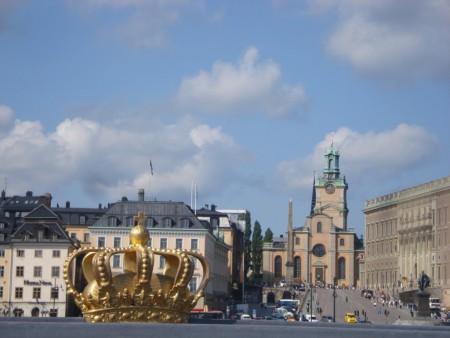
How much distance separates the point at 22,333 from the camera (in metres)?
30.6

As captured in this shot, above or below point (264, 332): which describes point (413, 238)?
above

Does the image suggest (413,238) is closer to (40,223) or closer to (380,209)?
(380,209)

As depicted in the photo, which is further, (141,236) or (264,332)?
(141,236)

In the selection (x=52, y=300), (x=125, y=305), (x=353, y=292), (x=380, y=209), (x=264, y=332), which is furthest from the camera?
(x=380, y=209)

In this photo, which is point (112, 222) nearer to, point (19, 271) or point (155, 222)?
point (155, 222)

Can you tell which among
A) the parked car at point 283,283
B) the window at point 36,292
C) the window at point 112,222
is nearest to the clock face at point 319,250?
the parked car at point 283,283

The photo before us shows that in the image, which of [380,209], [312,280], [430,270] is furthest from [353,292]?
[312,280]

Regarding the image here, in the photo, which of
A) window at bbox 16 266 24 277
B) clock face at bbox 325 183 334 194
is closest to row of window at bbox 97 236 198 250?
window at bbox 16 266 24 277

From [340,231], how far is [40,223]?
91.4m

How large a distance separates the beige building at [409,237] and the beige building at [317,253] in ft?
45.5

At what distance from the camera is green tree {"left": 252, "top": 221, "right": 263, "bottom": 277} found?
187750 mm

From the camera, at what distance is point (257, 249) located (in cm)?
18938

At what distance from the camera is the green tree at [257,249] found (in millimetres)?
187750

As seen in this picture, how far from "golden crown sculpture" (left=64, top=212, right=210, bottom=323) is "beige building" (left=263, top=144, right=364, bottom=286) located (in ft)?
491
